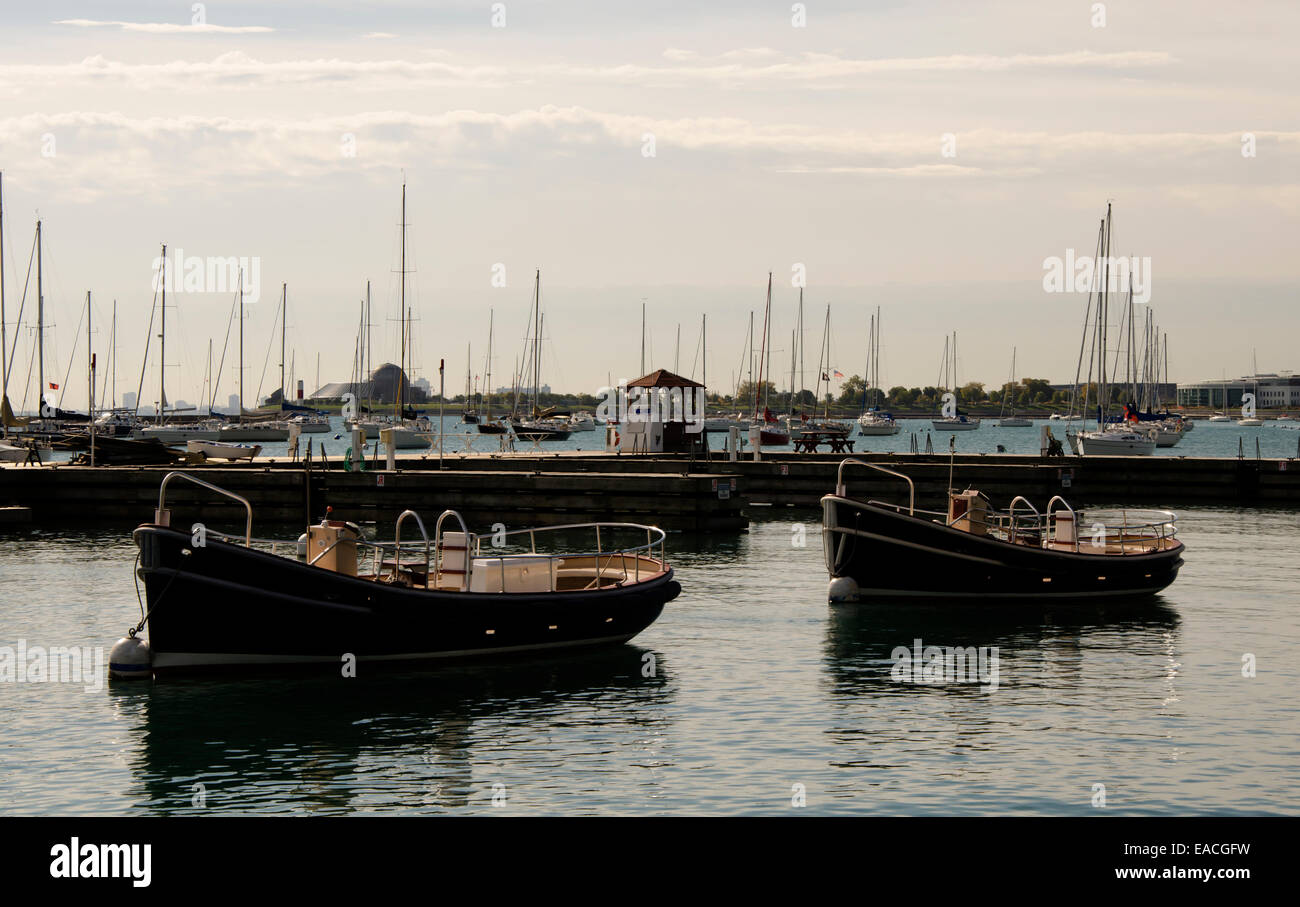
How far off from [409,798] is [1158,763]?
34.6 feet

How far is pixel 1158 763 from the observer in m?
18.6

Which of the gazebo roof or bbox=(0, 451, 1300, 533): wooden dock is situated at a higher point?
the gazebo roof

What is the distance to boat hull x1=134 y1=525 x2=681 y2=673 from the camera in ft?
73.2

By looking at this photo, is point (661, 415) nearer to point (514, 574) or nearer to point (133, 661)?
point (514, 574)

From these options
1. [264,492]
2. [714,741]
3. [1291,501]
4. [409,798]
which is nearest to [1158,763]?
[714,741]

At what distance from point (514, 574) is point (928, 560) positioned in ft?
40.1

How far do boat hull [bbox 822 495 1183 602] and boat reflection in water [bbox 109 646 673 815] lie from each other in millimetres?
8782

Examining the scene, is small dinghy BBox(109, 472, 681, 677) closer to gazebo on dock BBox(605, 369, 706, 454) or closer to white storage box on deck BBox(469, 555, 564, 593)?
white storage box on deck BBox(469, 555, 564, 593)

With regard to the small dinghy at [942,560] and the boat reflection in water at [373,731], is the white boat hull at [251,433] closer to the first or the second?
the small dinghy at [942,560]

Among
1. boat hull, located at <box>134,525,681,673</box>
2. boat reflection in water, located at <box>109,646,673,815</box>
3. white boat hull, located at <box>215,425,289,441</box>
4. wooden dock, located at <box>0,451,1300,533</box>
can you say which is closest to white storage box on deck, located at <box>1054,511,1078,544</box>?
wooden dock, located at <box>0,451,1300,533</box>
